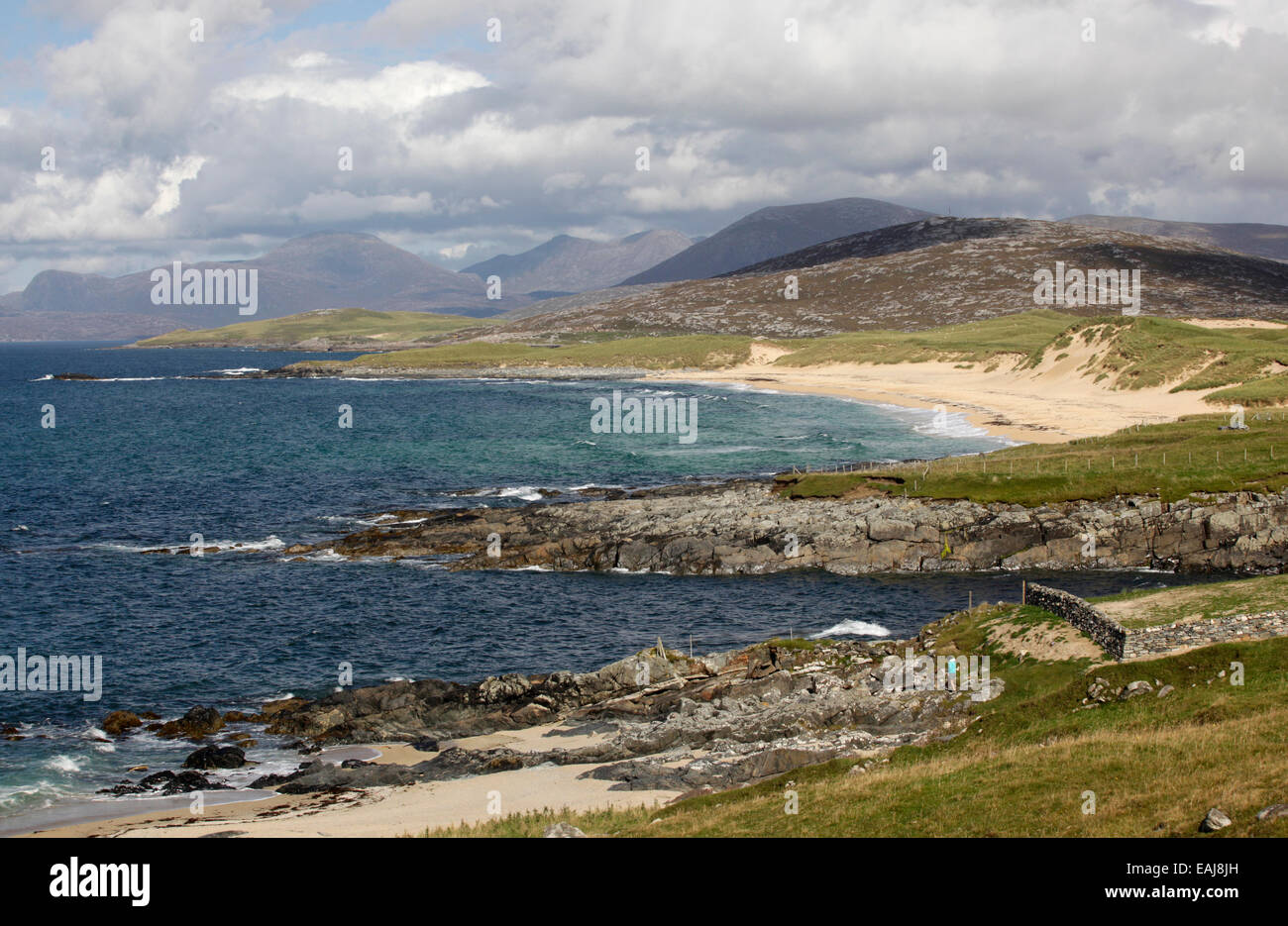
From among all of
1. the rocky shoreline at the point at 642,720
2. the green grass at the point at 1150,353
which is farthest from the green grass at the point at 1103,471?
the green grass at the point at 1150,353

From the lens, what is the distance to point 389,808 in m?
29.0

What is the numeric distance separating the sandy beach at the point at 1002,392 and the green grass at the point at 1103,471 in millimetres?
18014

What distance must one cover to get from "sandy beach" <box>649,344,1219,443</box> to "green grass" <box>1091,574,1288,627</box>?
5594 centimetres

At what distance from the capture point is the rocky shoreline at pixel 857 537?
183ft

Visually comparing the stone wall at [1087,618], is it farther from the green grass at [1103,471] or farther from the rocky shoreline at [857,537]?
the green grass at [1103,471]

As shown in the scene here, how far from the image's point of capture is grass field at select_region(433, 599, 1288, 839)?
794 inches

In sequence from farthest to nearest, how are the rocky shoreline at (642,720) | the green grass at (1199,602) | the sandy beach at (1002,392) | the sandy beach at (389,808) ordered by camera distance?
the sandy beach at (1002,392)
the green grass at (1199,602)
the rocky shoreline at (642,720)
the sandy beach at (389,808)

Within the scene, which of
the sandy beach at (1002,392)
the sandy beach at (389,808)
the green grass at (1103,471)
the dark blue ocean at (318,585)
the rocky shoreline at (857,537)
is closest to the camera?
the sandy beach at (389,808)

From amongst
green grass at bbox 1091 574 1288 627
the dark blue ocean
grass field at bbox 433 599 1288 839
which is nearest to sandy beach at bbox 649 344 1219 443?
the dark blue ocean

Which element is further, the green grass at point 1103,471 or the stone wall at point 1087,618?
the green grass at point 1103,471

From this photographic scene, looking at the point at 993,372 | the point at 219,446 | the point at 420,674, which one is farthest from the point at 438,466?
the point at 993,372

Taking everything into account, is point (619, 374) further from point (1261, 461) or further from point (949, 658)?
point (949, 658)

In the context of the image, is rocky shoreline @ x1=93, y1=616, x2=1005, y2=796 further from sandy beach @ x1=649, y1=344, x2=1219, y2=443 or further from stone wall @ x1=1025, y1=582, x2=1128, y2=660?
sandy beach @ x1=649, y1=344, x2=1219, y2=443
